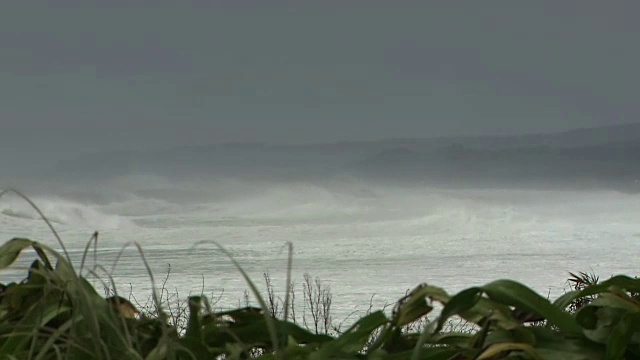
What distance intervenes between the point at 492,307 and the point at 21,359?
0.30 metres

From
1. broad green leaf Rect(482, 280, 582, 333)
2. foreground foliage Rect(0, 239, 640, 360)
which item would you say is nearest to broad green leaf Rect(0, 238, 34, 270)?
foreground foliage Rect(0, 239, 640, 360)

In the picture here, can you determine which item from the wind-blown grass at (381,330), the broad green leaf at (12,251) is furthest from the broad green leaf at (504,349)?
the broad green leaf at (12,251)

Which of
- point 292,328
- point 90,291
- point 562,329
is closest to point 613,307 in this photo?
point 562,329

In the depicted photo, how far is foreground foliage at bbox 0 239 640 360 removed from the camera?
0.54 m

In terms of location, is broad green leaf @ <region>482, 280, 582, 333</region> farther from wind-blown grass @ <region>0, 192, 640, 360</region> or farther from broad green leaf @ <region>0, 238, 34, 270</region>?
broad green leaf @ <region>0, 238, 34, 270</region>

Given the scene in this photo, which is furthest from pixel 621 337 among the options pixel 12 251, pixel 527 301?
pixel 12 251

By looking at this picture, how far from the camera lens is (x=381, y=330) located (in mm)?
578

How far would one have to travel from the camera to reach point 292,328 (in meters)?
0.60

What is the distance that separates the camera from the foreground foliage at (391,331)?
0.54 m

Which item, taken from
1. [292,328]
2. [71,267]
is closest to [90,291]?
[71,267]

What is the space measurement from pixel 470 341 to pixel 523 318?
0.12 feet

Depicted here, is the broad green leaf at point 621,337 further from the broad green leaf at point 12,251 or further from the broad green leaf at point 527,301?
the broad green leaf at point 12,251

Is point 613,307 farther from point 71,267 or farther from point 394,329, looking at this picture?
point 71,267

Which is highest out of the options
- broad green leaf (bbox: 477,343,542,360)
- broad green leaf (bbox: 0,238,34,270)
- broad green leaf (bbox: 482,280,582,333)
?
broad green leaf (bbox: 0,238,34,270)
